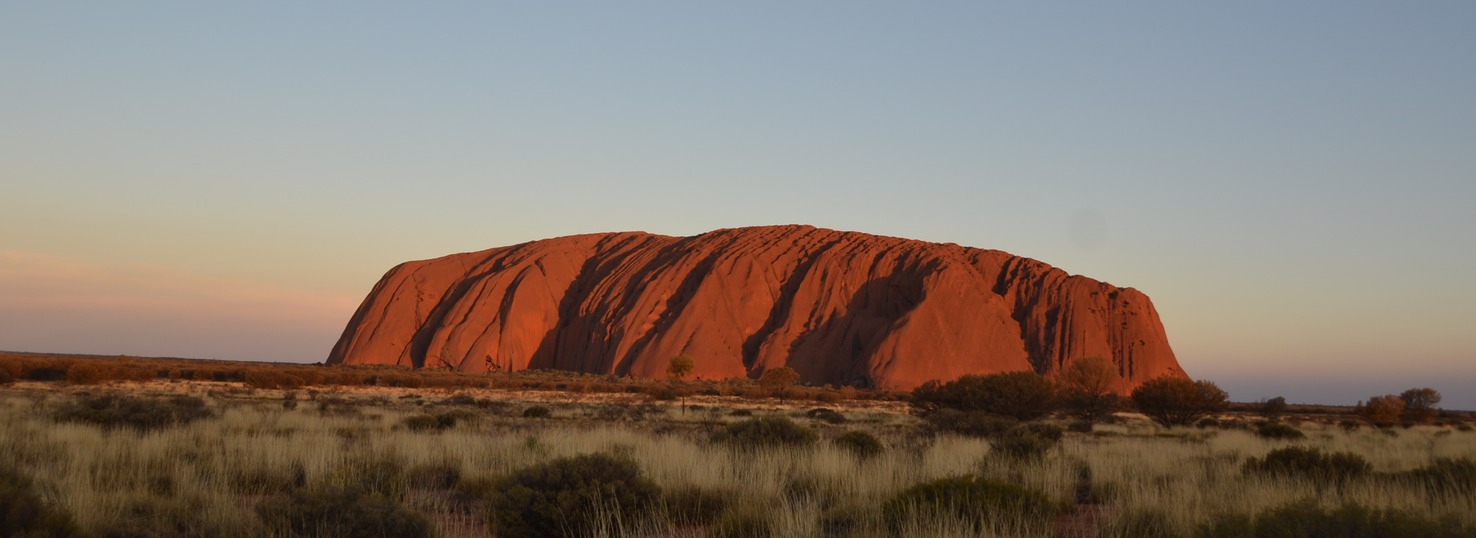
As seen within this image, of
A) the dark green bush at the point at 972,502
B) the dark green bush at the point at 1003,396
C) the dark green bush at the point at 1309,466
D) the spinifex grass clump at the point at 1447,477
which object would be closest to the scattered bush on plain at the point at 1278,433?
the dark green bush at the point at 1003,396

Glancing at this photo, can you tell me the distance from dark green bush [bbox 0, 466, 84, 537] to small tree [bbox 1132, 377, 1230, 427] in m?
34.3

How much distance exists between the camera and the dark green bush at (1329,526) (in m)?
4.89

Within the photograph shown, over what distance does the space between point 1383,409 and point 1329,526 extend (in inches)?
1992

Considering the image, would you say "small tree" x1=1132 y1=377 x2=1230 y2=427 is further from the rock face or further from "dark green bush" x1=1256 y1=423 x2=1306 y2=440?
the rock face

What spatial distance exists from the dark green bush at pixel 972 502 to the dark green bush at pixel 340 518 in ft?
10.3

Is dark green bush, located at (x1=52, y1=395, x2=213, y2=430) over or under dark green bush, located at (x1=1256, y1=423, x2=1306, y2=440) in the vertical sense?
over

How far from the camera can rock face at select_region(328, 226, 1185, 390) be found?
7312cm

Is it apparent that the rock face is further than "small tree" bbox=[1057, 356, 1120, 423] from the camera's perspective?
Yes

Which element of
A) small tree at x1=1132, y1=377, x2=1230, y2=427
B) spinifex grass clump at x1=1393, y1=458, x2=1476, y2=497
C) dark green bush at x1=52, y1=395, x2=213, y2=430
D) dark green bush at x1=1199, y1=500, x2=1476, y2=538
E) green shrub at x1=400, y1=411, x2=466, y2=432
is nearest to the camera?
dark green bush at x1=1199, y1=500, x2=1476, y2=538

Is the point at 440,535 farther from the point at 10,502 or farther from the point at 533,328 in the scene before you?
the point at 533,328

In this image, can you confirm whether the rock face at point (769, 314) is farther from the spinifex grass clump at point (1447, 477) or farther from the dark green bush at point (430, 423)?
the spinifex grass clump at point (1447, 477)

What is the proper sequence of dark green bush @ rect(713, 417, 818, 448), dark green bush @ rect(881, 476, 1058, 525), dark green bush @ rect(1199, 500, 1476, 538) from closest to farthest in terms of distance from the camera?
dark green bush @ rect(1199, 500, 1476, 538), dark green bush @ rect(881, 476, 1058, 525), dark green bush @ rect(713, 417, 818, 448)

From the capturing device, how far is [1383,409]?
46.4 meters

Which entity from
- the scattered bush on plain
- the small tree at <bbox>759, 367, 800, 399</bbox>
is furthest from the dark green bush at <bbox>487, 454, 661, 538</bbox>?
the small tree at <bbox>759, 367, 800, 399</bbox>
